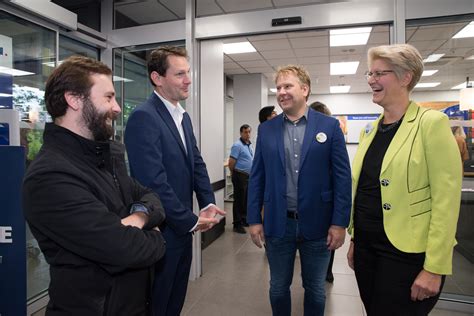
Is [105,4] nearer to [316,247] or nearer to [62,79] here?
[62,79]

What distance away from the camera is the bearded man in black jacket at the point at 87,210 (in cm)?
103

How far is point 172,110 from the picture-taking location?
1.88 m

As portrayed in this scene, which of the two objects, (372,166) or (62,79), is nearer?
(62,79)

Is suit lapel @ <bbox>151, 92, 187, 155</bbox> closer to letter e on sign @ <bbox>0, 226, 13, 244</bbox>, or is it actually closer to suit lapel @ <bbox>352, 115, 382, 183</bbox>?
suit lapel @ <bbox>352, 115, 382, 183</bbox>

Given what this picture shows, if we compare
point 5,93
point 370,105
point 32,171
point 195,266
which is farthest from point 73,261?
point 370,105

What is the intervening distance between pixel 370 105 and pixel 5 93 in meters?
11.6

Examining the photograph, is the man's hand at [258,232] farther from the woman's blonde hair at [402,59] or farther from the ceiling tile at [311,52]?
the ceiling tile at [311,52]

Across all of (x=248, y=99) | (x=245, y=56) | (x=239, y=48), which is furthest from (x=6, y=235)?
(x=248, y=99)

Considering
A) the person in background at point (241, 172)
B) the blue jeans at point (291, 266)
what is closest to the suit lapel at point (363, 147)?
the blue jeans at point (291, 266)

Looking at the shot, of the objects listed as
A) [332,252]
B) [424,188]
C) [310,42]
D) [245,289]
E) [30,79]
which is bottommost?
[245,289]

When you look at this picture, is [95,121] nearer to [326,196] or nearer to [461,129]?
[326,196]

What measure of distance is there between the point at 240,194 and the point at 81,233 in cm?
460

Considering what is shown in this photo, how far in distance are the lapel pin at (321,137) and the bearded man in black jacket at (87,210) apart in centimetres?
100

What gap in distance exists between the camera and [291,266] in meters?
1.99
